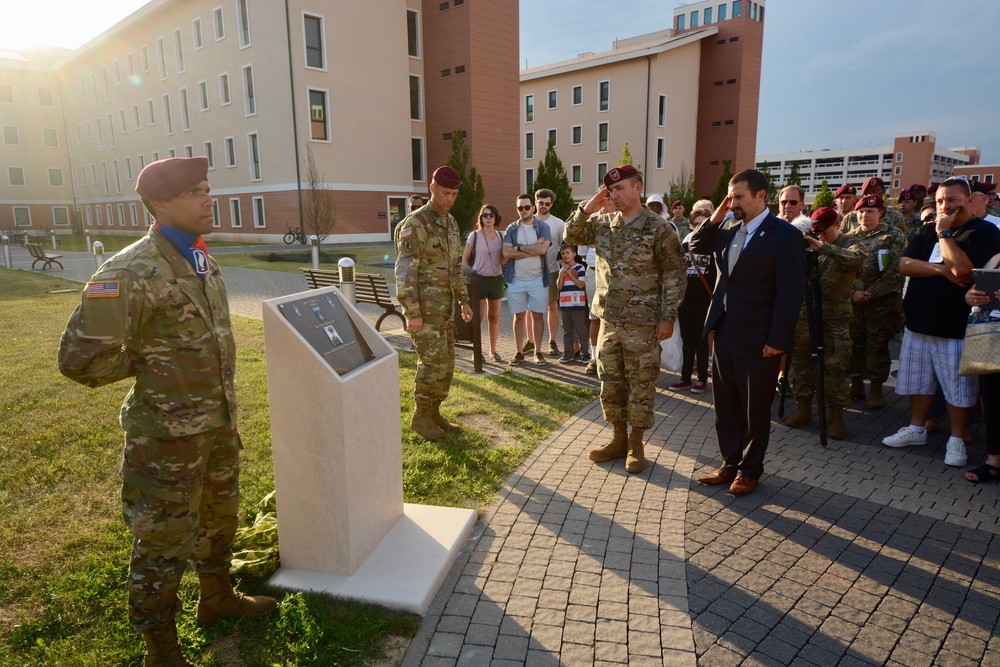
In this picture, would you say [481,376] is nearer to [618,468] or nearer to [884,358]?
[618,468]

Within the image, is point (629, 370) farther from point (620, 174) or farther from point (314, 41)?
point (314, 41)

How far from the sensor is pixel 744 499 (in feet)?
14.2

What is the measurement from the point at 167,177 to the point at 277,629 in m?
2.13

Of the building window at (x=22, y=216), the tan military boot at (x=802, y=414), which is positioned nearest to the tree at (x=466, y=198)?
the tan military boot at (x=802, y=414)

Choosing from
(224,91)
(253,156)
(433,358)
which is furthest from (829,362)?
(224,91)

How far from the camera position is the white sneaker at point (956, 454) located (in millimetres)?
4819

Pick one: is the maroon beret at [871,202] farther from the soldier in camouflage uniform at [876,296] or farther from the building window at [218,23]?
the building window at [218,23]

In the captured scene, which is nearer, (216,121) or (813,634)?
(813,634)

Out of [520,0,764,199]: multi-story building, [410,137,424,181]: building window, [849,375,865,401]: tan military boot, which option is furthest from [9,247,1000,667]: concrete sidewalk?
[520,0,764,199]: multi-story building

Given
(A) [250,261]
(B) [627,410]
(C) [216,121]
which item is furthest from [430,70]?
(B) [627,410]

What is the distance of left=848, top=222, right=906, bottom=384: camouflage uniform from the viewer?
6.29 meters

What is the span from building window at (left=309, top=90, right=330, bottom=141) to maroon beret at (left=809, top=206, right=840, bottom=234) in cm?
2867

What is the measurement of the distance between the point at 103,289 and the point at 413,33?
3733 centimetres

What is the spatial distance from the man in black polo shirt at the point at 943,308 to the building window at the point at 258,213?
3213 cm
